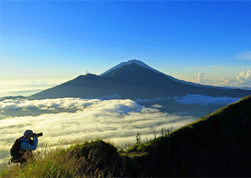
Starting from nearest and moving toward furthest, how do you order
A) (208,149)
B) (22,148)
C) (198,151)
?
(22,148)
(198,151)
(208,149)

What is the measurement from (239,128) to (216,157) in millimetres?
→ 4406

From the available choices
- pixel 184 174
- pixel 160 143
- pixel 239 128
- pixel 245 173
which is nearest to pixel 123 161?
pixel 160 143

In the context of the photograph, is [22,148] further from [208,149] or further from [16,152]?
[208,149]

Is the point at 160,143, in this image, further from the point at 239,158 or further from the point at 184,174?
the point at 239,158

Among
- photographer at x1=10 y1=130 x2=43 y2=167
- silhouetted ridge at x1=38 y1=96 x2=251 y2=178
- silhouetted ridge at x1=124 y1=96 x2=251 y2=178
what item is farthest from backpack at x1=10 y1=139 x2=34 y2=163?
silhouetted ridge at x1=124 y1=96 x2=251 y2=178

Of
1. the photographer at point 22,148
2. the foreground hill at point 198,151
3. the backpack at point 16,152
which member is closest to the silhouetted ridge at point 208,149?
the foreground hill at point 198,151

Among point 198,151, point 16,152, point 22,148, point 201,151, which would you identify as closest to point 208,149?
point 201,151

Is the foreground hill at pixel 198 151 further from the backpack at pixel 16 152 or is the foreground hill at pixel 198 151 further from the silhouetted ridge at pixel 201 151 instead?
the backpack at pixel 16 152

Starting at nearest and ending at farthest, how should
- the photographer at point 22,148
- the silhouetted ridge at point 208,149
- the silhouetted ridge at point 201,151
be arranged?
1. the photographer at point 22,148
2. the silhouetted ridge at point 201,151
3. the silhouetted ridge at point 208,149

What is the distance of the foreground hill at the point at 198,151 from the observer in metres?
11.0

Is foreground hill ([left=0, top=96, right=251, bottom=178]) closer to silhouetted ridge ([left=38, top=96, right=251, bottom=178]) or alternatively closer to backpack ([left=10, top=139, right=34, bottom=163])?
silhouetted ridge ([left=38, top=96, right=251, bottom=178])

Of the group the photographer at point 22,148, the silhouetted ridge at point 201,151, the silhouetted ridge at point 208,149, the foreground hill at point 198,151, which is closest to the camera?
the photographer at point 22,148

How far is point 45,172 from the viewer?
184 inches

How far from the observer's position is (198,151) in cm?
1466
